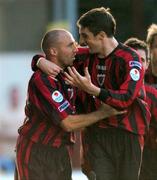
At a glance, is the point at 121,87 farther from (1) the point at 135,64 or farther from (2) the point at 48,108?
(2) the point at 48,108

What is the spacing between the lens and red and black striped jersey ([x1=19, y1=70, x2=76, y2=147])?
28.0ft

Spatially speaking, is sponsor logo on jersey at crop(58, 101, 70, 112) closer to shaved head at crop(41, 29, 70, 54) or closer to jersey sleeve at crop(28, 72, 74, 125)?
jersey sleeve at crop(28, 72, 74, 125)

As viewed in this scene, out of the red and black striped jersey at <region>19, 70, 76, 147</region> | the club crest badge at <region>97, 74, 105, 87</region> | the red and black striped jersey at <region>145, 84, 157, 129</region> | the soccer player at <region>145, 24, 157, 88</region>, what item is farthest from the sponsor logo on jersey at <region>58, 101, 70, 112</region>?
the soccer player at <region>145, 24, 157, 88</region>

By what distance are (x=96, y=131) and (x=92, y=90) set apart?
57 centimetres

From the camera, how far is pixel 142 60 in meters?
9.00

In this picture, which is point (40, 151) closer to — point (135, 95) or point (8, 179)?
point (135, 95)

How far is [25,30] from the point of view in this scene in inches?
872

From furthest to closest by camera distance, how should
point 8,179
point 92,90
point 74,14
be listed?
point 74,14
point 8,179
point 92,90

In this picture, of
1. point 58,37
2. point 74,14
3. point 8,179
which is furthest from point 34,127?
point 74,14

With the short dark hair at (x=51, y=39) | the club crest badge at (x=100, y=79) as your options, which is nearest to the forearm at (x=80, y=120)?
the club crest badge at (x=100, y=79)

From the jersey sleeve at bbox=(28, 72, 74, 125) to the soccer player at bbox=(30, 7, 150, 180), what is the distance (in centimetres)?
16

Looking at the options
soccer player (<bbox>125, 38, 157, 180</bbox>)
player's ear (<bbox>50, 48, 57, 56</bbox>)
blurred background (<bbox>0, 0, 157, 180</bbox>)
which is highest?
player's ear (<bbox>50, 48, 57, 56</bbox>)

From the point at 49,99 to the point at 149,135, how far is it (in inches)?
44.2

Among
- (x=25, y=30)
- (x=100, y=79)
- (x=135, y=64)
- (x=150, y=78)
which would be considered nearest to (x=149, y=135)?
(x=150, y=78)
